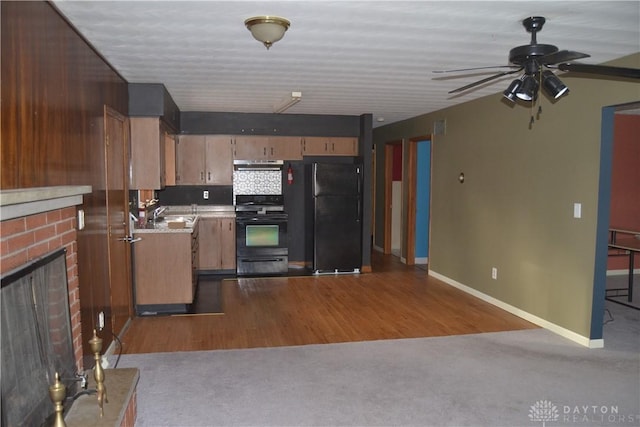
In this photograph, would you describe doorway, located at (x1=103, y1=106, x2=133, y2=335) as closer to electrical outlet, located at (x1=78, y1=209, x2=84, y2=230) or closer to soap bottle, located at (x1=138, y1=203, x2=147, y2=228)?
soap bottle, located at (x1=138, y1=203, x2=147, y2=228)

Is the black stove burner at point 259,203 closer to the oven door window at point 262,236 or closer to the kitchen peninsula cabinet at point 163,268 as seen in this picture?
A: the oven door window at point 262,236

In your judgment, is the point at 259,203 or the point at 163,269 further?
the point at 259,203

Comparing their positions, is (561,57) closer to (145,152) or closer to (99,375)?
(99,375)

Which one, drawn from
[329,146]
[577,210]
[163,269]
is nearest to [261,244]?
[329,146]

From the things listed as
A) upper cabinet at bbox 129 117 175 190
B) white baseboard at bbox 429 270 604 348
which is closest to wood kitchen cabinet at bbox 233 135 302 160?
upper cabinet at bbox 129 117 175 190

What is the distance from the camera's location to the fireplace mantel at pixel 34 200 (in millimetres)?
1633

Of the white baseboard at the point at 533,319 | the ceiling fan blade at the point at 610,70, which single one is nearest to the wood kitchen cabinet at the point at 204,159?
the white baseboard at the point at 533,319

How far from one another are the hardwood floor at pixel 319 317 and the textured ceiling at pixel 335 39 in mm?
2374

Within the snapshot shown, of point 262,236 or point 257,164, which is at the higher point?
point 257,164

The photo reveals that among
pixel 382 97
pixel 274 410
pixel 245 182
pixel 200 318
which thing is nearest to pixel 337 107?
pixel 382 97

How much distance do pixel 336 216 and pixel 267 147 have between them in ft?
4.89

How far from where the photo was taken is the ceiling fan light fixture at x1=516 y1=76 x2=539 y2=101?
3.10 metres

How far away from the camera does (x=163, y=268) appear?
5.05 metres

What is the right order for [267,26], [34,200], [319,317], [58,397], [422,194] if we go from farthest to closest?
[422,194] → [319,317] → [267,26] → [34,200] → [58,397]
